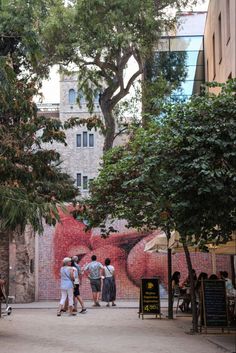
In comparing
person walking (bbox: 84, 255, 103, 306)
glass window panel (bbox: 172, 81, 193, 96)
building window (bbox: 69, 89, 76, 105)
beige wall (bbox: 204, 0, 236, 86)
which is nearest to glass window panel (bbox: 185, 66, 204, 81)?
glass window panel (bbox: 172, 81, 193, 96)

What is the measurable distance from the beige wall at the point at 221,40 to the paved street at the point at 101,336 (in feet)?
28.3

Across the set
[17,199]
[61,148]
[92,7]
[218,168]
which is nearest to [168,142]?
[218,168]

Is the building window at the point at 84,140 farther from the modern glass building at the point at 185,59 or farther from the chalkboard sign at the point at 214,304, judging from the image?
the chalkboard sign at the point at 214,304

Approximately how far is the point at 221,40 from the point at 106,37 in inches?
191

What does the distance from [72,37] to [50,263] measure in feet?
32.6

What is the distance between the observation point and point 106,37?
82.5 feet

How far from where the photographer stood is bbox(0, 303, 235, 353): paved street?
1101cm

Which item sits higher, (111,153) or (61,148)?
(61,148)

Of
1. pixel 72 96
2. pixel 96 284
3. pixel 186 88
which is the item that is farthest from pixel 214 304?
pixel 72 96

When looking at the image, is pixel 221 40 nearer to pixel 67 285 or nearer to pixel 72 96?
pixel 67 285

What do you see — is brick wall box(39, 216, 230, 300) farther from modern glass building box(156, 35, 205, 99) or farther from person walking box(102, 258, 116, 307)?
modern glass building box(156, 35, 205, 99)

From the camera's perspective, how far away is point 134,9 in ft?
82.2

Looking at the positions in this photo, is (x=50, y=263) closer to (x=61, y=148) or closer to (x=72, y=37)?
(x=72, y=37)

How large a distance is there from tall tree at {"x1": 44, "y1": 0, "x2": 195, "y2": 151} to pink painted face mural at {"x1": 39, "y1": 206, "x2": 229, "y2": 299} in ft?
16.0
